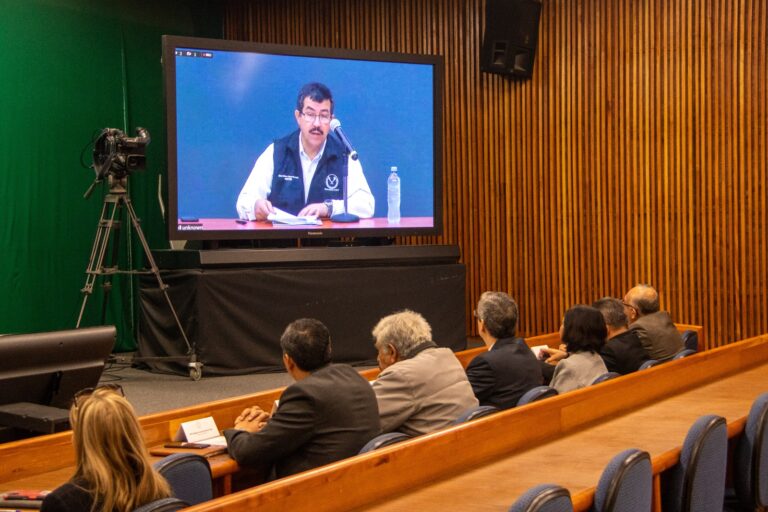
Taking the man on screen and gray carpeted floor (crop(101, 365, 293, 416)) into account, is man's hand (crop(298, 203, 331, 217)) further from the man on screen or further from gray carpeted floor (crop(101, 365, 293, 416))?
gray carpeted floor (crop(101, 365, 293, 416))

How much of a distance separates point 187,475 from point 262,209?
5532 millimetres

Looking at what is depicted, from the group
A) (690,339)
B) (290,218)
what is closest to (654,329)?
(690,339)

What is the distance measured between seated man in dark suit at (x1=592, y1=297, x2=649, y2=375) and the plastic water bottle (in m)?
3.31

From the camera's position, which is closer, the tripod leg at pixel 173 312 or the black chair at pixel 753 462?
the black chair at pixel 753 462

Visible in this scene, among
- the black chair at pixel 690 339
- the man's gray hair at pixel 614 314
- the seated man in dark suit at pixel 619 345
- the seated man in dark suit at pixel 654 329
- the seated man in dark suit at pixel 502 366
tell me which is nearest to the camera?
the seated man in dark suit at pixel 502 366

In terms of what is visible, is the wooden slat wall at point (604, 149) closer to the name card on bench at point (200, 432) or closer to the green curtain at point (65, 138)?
the green curtain at point (65, 138)

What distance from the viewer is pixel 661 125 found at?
8.99 metres

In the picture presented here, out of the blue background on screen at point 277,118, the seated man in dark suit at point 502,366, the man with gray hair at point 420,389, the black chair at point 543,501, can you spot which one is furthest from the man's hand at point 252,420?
the blue background on screen at point 277,118

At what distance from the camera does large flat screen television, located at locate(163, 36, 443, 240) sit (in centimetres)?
794

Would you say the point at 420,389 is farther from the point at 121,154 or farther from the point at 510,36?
the point at 510,36

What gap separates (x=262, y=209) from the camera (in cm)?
818

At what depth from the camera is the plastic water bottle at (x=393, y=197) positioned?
8727 mm

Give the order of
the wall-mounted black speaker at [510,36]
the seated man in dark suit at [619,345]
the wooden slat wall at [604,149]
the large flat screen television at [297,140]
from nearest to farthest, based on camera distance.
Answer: the seated man in dark suit at [619,345] < the large flat screen television at [297,140] < the wooden slat wall at [604,149] < the wall-mounted black speaker at [510,36]

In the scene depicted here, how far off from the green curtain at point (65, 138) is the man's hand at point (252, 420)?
580 cm
